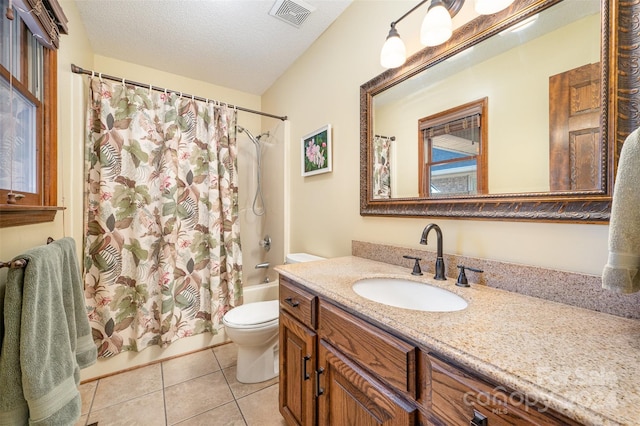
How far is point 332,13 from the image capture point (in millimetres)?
1706

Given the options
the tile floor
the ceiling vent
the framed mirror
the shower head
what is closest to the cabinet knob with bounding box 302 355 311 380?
the tile floor

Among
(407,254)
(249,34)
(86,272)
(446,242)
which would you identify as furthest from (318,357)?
(249,34)

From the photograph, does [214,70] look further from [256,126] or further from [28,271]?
[28,271]

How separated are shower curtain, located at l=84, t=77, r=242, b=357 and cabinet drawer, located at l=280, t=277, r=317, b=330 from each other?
111 cm

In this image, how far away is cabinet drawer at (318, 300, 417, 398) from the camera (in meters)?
0.65

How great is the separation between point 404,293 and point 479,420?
63 cm

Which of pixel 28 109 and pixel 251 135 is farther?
pixel 251 135

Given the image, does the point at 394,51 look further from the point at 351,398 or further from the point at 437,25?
the point at 351,398

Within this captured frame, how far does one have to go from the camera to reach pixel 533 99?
0.88 metres

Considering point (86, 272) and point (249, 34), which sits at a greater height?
point (249, 34)

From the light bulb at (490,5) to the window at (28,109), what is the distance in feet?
5.43

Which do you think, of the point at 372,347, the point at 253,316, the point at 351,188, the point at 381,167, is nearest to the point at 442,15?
the point at 381,167

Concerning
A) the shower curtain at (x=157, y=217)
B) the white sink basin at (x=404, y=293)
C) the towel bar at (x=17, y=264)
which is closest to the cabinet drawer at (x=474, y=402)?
the white sink basin at (x=404, y=293)

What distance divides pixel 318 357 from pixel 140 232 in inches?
63.1
